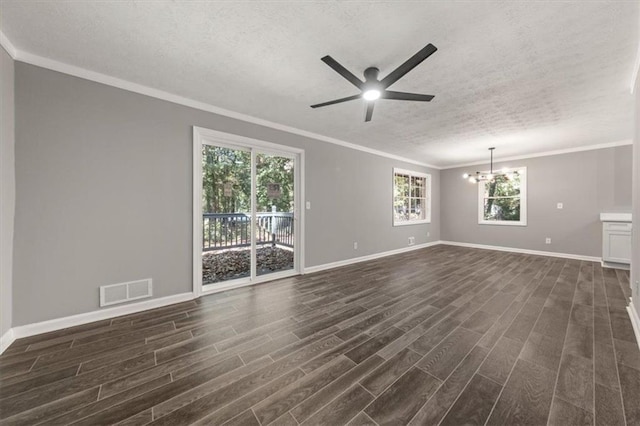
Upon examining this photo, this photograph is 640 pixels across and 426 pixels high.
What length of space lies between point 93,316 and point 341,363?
2.66m

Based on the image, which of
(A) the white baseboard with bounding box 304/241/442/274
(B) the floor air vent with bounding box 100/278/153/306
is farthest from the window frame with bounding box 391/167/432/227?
(B) the floor air vent with bounding box 100/278/153/306

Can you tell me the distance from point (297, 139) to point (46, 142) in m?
3.05

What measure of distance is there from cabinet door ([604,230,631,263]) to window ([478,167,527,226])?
1544mm

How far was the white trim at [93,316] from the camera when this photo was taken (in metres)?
2.20

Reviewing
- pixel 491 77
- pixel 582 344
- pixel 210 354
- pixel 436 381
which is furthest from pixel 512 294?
pixel 210 354

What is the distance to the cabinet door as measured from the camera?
4.41 meters

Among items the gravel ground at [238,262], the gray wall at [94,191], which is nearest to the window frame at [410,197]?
the gravel ground at [238,262]

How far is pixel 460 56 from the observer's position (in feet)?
7.18

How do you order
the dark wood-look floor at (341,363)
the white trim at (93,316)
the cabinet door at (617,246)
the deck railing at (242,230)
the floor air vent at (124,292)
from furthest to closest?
1. the cabinet door at (617,246)
2. the deck railing at (242,230)
3. the floor air vent at (124,292)
4. the white trim at (93,316)
5. the dark wood-look floor at (341,363)

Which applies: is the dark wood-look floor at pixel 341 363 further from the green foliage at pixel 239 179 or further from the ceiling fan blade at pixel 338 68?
the ceiling fan blade at pixel 338 68

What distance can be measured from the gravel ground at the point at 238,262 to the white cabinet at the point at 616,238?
6.22 meters

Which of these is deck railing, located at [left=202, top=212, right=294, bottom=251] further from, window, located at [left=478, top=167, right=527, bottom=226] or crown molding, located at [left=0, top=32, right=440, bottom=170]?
window, located at [left=478, top=167, right=527, bottom=226]

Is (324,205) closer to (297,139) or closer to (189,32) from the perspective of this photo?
(297,139)

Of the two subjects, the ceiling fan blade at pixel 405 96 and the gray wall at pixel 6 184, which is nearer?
the gray wall at pixel 6 184
